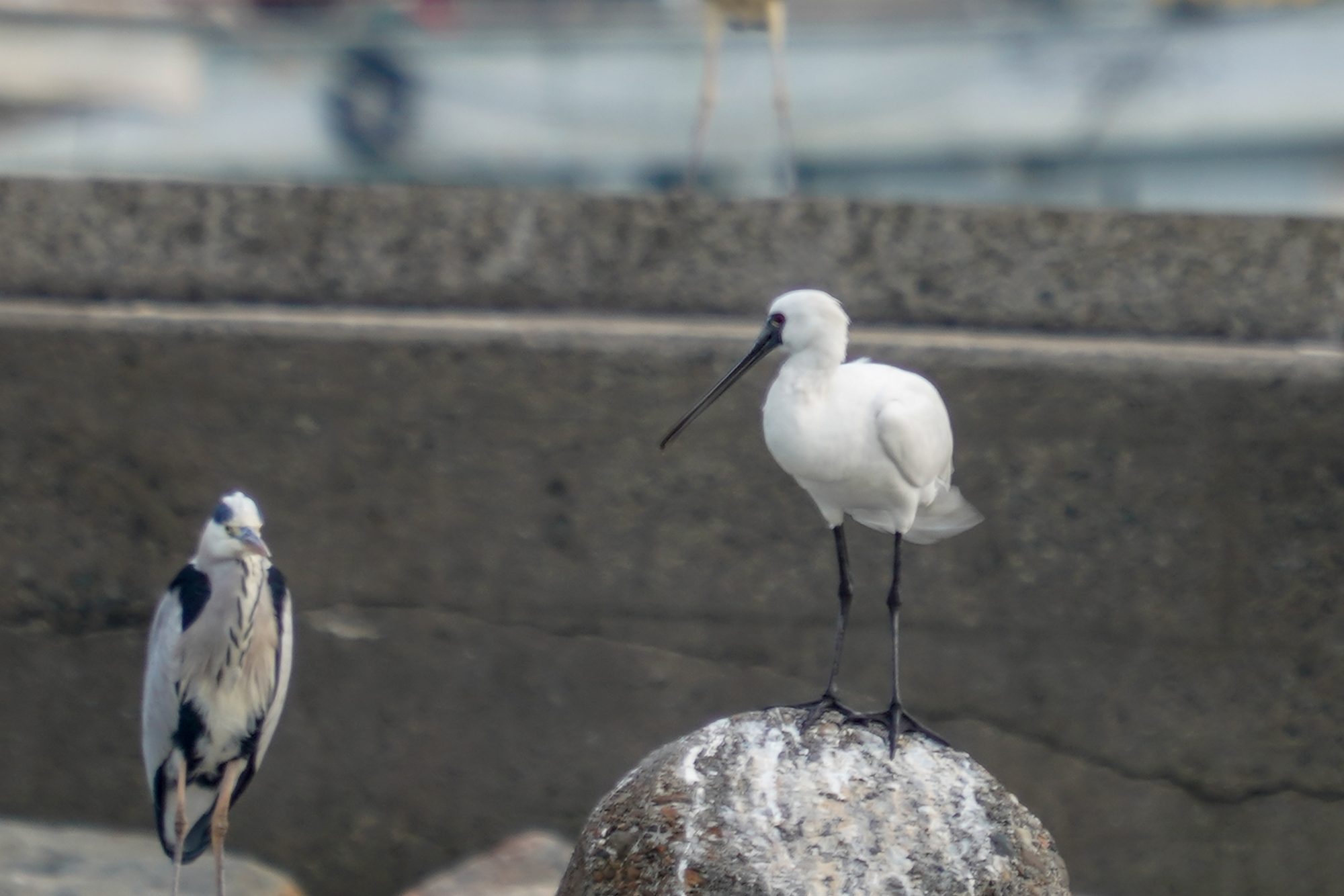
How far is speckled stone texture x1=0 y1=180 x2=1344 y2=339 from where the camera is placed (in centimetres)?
418

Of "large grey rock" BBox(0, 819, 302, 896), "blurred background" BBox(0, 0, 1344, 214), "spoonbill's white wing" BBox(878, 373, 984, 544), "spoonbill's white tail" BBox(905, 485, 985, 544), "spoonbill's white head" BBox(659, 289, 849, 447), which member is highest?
"blurred background" BBox(0, 0, 1344, 214)

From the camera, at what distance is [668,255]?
4.29m

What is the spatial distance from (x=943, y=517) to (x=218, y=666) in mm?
1478

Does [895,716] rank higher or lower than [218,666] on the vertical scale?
higher

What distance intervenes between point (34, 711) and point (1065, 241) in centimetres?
333

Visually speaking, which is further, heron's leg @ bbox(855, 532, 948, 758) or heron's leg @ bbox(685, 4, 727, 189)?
heron's leg @ bbox(685, 4, 727, 189)

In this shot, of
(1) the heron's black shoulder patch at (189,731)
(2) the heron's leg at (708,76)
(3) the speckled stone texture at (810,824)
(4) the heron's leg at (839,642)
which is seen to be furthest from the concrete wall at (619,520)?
(3) the speckled stone texture at (810,824)

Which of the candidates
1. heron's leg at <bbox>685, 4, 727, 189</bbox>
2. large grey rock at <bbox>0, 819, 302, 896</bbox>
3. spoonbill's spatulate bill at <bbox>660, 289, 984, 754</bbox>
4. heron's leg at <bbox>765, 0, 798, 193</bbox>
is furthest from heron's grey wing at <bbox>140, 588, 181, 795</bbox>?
heron's leg at <bbox>765, 0, 798, 193</bbox>

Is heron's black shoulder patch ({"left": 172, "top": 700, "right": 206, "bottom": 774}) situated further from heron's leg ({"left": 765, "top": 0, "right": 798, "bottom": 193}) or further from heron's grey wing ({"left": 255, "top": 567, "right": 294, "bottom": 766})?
heron's leg ({"left": 765, "top": 0, "right": 798, "bottom": 193})

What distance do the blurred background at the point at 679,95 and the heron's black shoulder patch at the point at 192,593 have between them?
8.10 feet

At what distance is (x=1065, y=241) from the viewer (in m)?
4.18

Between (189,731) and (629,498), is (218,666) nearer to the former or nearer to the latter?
(189,731)

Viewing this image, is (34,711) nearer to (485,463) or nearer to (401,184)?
(485,463)

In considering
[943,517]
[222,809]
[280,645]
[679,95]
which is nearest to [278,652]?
[280,645]
